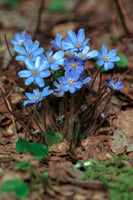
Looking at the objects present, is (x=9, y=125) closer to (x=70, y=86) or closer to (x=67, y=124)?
(x=67, y=124)

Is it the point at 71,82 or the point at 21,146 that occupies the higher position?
the point at 71,82

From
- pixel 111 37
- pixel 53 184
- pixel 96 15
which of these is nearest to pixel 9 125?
pixel 53 184

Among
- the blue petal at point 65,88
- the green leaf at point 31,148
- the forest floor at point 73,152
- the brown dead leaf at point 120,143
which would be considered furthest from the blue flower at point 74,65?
the brown dead leaf at point 120,143

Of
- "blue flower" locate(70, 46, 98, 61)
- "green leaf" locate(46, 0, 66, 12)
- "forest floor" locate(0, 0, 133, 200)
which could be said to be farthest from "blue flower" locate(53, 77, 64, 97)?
"green leaf" locate(46, 0, 66, 12)

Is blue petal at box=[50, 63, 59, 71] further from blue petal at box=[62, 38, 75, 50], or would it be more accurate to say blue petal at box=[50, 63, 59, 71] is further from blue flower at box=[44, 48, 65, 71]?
blue petal at box=[62, 38, 75, 50]

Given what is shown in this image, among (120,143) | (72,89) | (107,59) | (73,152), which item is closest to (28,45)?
(72,89)

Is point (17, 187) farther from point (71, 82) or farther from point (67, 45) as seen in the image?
point (67, 45)
